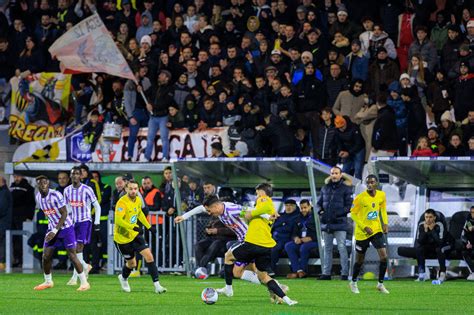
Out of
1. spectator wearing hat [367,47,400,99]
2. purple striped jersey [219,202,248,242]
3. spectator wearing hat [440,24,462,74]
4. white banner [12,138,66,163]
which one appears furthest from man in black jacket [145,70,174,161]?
purple striped jersey [219,202,248,242]

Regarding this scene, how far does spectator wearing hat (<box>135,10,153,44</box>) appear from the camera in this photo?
29641mm

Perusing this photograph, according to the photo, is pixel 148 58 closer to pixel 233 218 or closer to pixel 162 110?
pixel 162 110

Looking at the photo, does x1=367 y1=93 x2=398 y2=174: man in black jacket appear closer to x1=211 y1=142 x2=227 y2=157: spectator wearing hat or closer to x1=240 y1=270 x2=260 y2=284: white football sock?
x1=211 y1=142 x2=227 y2=157: spectator wearing hat

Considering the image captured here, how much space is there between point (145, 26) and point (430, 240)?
10733mm

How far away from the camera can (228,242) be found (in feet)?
78.5

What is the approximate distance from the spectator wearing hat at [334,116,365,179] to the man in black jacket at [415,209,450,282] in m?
2.28

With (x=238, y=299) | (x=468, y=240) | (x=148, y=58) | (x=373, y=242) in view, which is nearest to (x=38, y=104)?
(x=148, y=58)

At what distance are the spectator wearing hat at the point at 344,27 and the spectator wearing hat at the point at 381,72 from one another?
1.14 m

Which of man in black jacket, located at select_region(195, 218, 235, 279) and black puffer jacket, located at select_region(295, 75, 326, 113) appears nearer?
man in black jacket, located at select_region(195, 218, 235, 279)

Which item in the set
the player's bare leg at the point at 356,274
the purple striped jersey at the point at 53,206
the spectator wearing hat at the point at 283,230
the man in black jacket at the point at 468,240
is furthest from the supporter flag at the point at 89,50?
the player's bare leg at the point at 356,274

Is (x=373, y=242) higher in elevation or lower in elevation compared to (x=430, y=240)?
higher

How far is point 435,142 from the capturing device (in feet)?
75.6

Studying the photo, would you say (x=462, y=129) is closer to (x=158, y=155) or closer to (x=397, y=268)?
(x=397, y=268)

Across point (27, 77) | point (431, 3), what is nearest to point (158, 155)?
point (27, 77)
